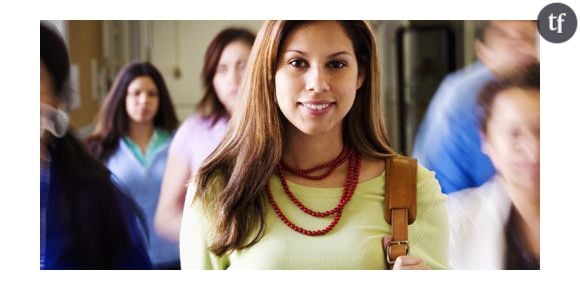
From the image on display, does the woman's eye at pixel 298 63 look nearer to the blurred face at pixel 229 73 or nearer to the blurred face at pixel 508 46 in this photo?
the blurred face at pixel 229 73

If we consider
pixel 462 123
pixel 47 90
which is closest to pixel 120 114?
pixel 47 90

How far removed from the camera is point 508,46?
1728 mm

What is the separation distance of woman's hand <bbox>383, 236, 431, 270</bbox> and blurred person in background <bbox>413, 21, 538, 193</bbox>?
0.59 feet

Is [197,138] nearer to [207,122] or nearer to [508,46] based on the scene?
[207,122]

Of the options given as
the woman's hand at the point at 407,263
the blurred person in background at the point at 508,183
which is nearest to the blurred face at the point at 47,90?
the woman's hand at the point at 407,263

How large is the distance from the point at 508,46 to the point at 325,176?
466 millimetres

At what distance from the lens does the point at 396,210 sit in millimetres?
1627

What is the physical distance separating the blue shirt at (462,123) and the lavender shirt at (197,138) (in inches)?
16.0

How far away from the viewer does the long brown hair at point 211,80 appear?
1685mm
